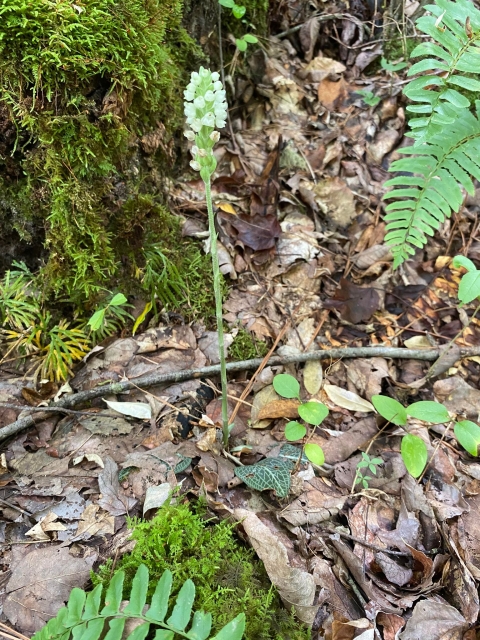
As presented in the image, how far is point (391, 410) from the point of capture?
2072 millimetres

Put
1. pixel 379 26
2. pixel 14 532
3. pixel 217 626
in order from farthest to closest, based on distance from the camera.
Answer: pixel 379 26 → pixel 14 532 → pixel 217 626

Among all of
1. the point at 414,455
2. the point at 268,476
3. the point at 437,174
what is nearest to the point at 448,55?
the point at 437,174

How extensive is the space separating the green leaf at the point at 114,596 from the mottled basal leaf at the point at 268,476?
732 millimetres

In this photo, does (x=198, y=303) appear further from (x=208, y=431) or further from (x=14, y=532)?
(x=14, y=532)

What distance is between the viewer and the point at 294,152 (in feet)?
11.8

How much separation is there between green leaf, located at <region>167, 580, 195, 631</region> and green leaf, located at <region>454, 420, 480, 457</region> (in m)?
1.36

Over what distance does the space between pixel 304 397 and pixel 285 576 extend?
1112mm

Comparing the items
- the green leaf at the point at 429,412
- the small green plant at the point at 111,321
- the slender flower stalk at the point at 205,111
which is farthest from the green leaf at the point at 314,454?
the small green plant at the point at 111,321

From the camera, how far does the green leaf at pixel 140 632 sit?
118cm

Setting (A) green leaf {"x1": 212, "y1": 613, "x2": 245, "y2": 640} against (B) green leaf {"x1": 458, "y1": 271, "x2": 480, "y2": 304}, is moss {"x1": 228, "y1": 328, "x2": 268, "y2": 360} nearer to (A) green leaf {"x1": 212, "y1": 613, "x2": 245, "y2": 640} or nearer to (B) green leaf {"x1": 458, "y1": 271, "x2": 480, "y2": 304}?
(B) green leaf {"x1": 458, "y1": 271, "x2": 480, "y2": 304}

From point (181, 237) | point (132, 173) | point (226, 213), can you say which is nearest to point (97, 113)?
point (132, 173)

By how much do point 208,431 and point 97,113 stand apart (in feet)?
5.79

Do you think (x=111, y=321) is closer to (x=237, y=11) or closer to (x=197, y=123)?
(x=197, y=123)

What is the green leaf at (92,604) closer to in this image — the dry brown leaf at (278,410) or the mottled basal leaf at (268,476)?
the mottled basal leaf at (268,476)
